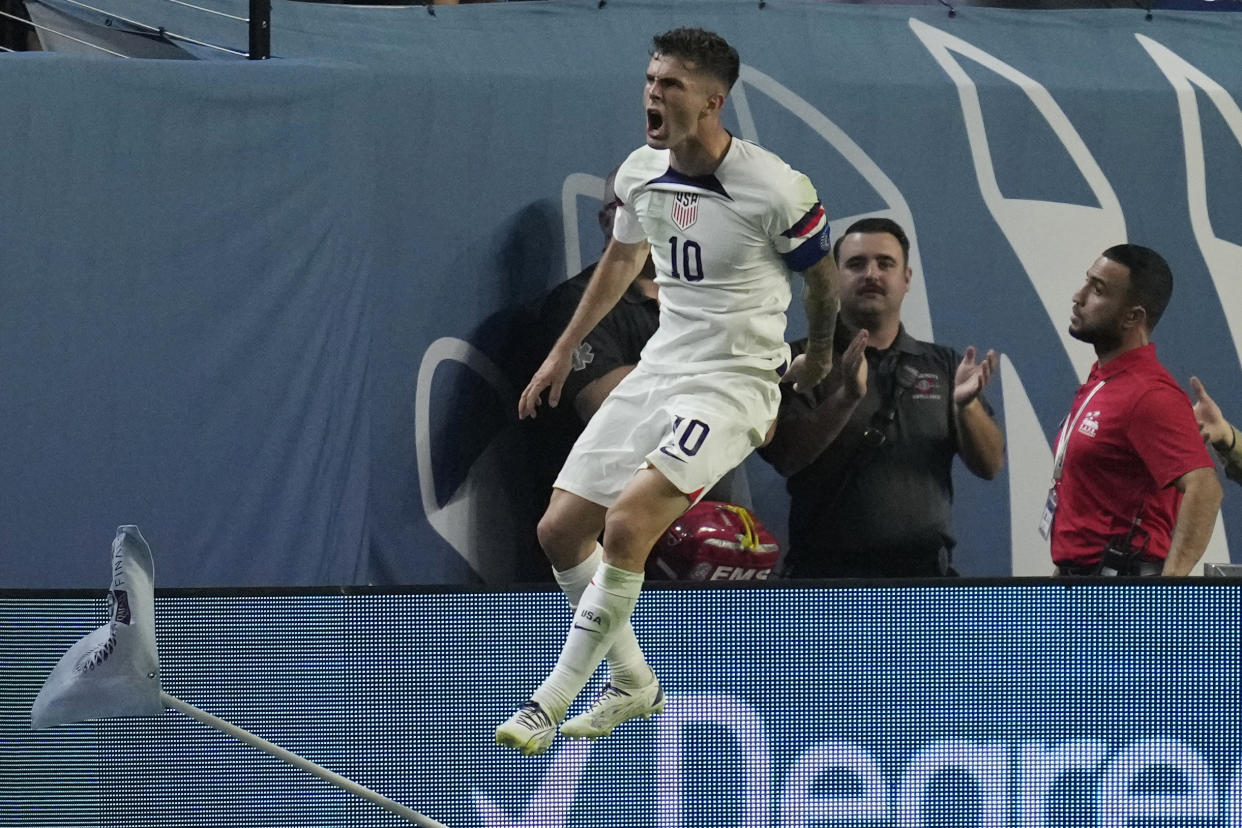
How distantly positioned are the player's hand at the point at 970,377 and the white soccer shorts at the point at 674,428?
219 cm

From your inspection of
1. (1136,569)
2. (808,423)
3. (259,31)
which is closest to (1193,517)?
(1136,569)

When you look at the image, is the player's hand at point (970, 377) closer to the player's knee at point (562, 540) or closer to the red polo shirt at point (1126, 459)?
the red polo shirt at point (1126, 459)

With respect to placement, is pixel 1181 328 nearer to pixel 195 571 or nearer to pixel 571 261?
pixel 571 261

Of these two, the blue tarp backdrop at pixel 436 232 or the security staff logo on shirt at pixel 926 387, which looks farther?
the security staff logo on shirt at pixel 926 387

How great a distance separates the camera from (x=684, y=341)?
447 centimetres

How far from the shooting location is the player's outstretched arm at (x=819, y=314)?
14.5ft

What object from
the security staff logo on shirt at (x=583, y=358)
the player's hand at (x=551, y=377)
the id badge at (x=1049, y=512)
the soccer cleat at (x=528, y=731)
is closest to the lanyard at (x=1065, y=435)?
the id badge at (x=1049, y=512)

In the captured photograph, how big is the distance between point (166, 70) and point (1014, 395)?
11.7ft

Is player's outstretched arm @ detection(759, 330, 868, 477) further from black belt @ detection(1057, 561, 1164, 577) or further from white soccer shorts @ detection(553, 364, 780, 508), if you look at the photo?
white soccer shorts @ detection(553, 364, 780, 508)

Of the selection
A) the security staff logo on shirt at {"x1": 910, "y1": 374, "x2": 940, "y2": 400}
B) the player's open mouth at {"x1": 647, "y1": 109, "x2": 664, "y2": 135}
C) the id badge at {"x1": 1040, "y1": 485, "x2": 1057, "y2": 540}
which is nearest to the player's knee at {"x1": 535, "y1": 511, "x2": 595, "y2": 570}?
the player's open mouth at {"x1": 647, "y1": 109, "x2": 664, "y2": 135}

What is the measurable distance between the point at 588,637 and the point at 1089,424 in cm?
260

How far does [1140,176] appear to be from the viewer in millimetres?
6980

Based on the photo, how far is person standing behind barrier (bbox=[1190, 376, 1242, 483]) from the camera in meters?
6.49

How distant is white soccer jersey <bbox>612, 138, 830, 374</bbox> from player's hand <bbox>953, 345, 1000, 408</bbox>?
2.20m
